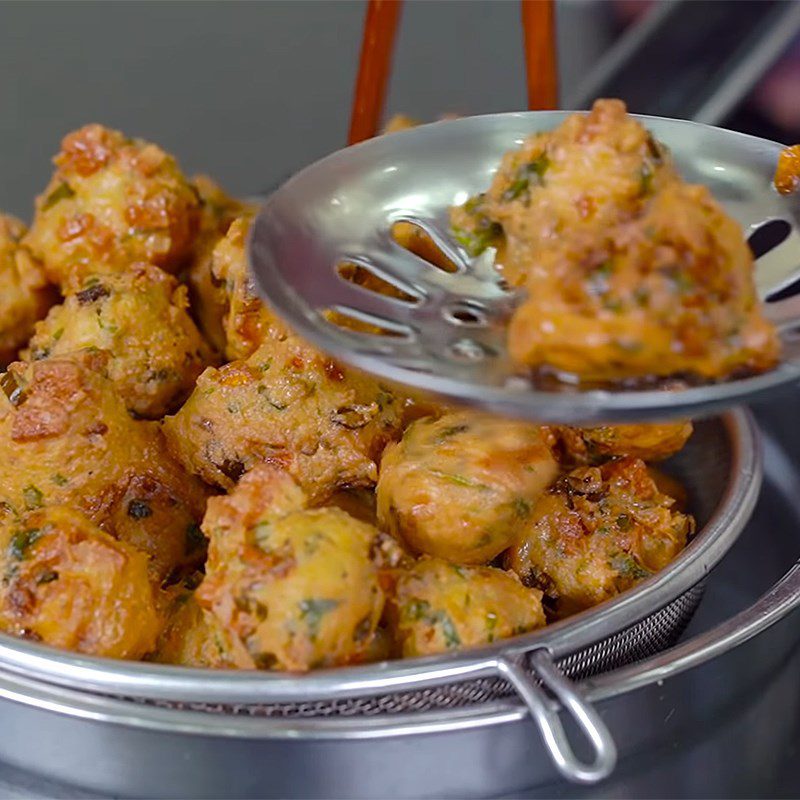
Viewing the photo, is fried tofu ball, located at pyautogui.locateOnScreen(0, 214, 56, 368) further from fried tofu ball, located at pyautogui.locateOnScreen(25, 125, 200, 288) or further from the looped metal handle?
the looped metal handle

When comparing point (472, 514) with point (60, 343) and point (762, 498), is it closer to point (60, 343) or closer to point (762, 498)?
point (60, 343)

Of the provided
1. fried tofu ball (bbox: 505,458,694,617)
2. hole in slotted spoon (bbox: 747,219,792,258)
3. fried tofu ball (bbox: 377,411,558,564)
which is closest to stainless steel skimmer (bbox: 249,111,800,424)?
hole in slotted spoon (bbox: 747,219,792,258)

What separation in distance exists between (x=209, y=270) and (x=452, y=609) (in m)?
0.60

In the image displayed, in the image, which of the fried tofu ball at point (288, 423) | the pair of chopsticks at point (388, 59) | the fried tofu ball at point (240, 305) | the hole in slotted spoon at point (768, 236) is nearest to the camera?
the hole in slotted spoon at point (768, 236)

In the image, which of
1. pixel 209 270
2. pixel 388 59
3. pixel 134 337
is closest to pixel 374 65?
pixel 388 59

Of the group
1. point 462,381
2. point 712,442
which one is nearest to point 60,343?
point 462,381

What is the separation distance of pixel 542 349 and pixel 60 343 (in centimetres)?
64

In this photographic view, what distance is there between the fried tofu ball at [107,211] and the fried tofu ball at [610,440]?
51 centimetres

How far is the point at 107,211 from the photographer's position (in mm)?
1386

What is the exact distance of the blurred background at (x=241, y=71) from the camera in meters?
2.76

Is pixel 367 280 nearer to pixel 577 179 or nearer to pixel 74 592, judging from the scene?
pixel 577 179

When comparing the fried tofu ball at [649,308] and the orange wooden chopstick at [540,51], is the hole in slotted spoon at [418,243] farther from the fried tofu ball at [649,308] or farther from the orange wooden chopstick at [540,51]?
the orange wooden chopstick at [540,51]

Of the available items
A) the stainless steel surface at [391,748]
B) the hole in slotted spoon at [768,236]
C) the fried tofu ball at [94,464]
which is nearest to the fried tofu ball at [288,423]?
the fried tofu ball at [94,464]

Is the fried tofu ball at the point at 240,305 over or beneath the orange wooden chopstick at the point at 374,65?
beneath
